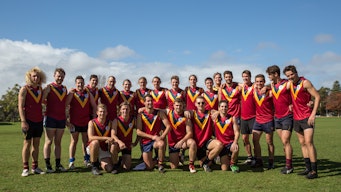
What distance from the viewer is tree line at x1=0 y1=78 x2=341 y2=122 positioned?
63.4 meters

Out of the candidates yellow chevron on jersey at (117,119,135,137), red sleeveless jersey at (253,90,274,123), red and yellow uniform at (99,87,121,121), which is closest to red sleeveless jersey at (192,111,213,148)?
red sleeveless jersey at (253,90,274,123)

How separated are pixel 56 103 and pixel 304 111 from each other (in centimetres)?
557

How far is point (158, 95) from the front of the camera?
838 cm

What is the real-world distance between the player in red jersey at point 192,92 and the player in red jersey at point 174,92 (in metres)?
0.18

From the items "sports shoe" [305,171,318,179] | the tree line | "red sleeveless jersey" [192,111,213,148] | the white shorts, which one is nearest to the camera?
"sports shoe" [305,171,318,179]

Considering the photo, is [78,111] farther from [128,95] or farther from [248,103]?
[248,103]

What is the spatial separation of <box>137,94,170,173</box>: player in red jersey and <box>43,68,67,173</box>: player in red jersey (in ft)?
6.03

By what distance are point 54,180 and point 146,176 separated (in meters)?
1.85

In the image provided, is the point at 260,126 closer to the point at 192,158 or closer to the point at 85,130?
the point at 192,158

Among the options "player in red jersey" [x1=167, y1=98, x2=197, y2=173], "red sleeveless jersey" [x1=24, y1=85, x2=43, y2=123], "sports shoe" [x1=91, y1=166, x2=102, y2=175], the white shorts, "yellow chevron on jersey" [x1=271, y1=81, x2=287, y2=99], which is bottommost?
"sports shoe" [x1=91, y1=166, x2=102, y2=175]

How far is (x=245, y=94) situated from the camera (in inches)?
308

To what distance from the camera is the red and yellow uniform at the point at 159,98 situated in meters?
8.36

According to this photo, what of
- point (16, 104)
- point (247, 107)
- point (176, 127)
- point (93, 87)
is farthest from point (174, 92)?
point (16, 104)

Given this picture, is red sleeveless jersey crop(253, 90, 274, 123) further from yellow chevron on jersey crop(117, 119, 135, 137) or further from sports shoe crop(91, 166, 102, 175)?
sports shoe crop(91, 166, 102, 175)
